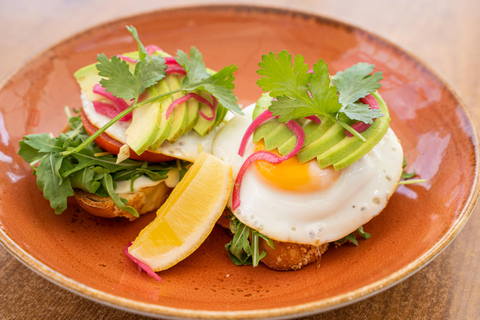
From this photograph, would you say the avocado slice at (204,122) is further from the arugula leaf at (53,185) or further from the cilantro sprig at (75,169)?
the arugula leaf at (53,185)

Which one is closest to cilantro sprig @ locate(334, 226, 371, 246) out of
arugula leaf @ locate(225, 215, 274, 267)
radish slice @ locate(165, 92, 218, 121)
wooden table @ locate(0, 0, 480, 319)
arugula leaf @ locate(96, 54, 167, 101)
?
wooden table @ locate(0, 0, 480, 319)

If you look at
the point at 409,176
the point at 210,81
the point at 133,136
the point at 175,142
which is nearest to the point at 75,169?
the point at 133,136

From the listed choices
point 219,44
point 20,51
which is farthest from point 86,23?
point 219,44

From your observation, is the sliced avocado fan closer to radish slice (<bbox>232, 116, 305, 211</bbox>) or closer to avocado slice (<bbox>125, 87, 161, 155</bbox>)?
radish slice (<bbox>232, 116, 305, 211</bbox>)

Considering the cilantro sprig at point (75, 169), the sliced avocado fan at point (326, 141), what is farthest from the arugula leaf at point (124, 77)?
the sliced avocado fan at point (326, 141)

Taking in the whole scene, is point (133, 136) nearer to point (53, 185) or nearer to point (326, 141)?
point (53, 185)

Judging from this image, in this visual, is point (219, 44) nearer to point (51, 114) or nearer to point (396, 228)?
point (51, 114)

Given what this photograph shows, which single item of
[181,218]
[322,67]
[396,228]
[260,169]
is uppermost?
[322,67]
